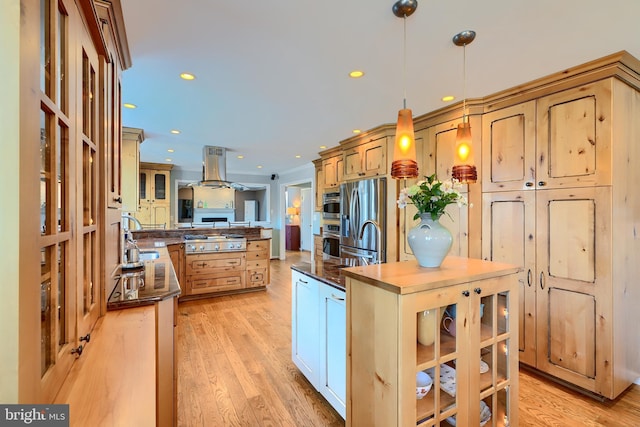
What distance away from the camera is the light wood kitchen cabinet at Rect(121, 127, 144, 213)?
3271 millimetres

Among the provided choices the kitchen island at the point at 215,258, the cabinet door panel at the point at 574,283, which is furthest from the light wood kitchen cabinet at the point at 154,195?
the cabinet door panel at the point at 574,283

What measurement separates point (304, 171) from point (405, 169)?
224 inches

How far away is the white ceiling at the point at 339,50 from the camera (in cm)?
153

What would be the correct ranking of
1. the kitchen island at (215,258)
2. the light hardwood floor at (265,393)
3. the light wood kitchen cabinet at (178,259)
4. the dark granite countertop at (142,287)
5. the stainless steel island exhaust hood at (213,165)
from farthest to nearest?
the stainless steel island exhaust hood at (213,165), the kitchen island at (215,258), the light wood kitchen cabinet at (178,259), the light hardwood floor at (265,393), the dark granite countertop at (142,287)

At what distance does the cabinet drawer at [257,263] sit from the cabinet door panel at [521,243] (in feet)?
11.1

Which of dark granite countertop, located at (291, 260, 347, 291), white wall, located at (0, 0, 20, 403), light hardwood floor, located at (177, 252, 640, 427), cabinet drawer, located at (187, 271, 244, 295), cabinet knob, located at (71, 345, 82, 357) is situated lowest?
light hardwood floor, located at (177, 252, 640, 427)

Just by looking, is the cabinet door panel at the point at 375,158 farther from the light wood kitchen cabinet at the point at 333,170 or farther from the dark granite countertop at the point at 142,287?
the dark granite countertop at the point at 142,287

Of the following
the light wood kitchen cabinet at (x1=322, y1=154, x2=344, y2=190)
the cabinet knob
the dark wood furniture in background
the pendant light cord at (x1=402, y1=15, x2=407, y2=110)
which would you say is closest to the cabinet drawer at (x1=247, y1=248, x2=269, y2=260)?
the light wood kitchen cabinet at (x1=322, y1=154, x2=344, y2=190)

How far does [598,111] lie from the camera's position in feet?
6.69

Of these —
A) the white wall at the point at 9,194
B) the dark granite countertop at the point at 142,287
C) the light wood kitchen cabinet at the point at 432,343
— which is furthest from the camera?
the dark granite countertop at the point at 142,287

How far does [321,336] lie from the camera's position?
2.01m

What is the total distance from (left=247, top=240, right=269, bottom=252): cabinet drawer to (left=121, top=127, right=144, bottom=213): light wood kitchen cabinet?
1.83 metres

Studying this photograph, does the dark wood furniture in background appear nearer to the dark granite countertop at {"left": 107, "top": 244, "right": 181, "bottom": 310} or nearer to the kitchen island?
the kitchen island

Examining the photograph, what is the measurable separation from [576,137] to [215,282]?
4545 millimetres
